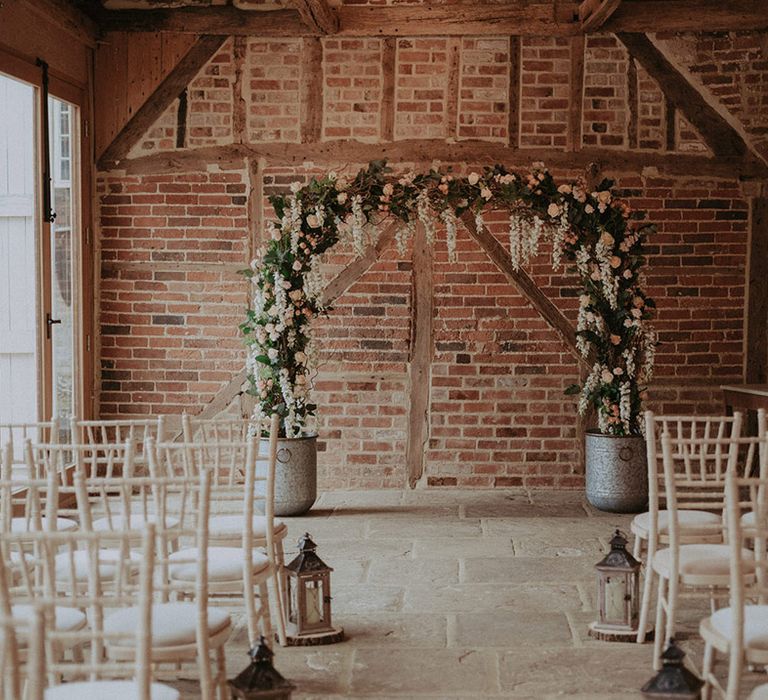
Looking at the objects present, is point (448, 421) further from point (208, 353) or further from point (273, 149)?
point (273, 149)

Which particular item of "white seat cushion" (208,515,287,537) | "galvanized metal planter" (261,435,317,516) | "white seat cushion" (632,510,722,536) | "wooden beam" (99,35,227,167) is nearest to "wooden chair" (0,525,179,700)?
"white seat cushion" (208,515,287,537)

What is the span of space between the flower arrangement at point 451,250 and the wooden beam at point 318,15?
1.18 m

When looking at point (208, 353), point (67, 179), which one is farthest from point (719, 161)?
point (67, 179)

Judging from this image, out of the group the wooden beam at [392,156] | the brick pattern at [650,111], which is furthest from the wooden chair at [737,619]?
the brick pattern at [650,111]

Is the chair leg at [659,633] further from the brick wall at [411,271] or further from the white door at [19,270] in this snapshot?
the white door at [19,270]

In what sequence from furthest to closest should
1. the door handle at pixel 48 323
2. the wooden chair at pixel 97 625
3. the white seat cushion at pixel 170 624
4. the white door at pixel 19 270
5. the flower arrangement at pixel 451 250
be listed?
the door handle at pixel 48 323 → the flower arrangement at pixel 451 250 → the white door at pixel 19 270 → the white seat cushion at pixel 170 624 → the wooden chair at pixel 97 625

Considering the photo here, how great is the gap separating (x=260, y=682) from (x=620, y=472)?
4468mm

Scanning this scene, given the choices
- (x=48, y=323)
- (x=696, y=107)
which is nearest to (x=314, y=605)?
(x=48, y=323)

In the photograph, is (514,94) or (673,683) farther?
(514,94)

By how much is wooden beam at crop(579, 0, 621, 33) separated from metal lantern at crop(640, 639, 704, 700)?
207 inches

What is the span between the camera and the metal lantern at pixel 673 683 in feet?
7.36

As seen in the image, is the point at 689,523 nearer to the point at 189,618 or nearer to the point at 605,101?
the point at 189,618

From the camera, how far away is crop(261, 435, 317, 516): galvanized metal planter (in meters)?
6.39

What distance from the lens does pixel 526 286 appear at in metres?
7.32
